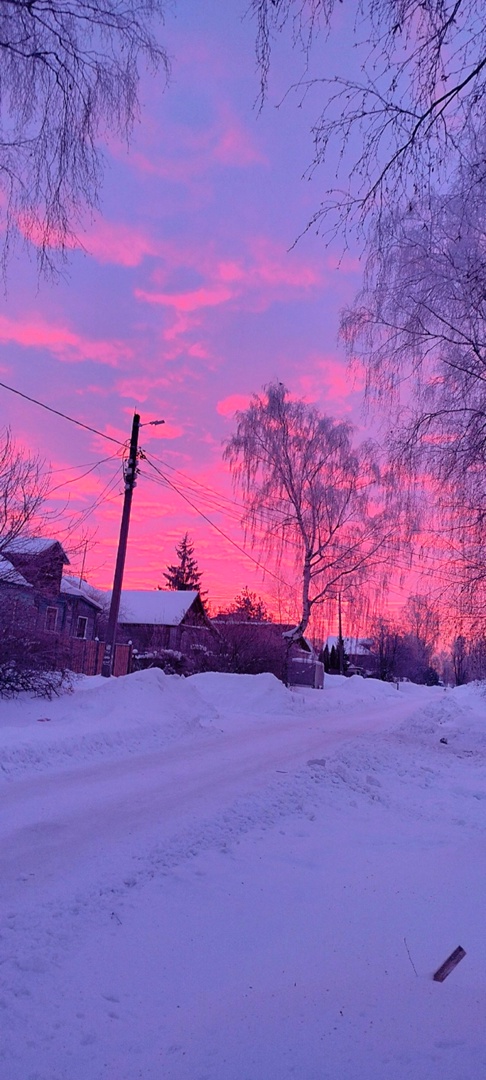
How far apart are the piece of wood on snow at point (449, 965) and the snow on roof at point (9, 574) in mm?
11551

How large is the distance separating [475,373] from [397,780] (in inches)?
231

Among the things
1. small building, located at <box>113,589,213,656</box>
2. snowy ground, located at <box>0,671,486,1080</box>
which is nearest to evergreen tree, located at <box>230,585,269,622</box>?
small building, located at <box>113,589,213,656</box>

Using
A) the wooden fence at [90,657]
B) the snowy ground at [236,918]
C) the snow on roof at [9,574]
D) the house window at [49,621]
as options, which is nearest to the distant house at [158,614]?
the wooden fence at [90,657]

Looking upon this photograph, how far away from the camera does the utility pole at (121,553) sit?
1812cm

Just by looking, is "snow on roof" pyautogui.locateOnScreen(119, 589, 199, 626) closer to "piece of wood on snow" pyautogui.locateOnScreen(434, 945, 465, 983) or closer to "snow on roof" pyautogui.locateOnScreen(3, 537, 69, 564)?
"snow on roof" pyautogui.locateOnScreen(3, 537, 69, 564)

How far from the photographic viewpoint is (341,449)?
1134 inches

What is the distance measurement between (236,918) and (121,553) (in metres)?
14.1

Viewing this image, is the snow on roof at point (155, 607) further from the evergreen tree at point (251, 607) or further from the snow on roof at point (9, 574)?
the snow on roof at point (9, 574)

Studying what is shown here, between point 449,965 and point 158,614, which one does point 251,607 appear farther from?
point 449,965

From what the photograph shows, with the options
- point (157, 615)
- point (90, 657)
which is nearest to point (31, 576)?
point (90, 657)

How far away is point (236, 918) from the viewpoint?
4.97 meters

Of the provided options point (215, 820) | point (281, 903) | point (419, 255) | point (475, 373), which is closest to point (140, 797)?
point (215, 820)

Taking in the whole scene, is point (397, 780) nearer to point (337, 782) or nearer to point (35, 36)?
point (337, 782)

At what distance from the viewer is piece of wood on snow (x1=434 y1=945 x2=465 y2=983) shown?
4.11 m
